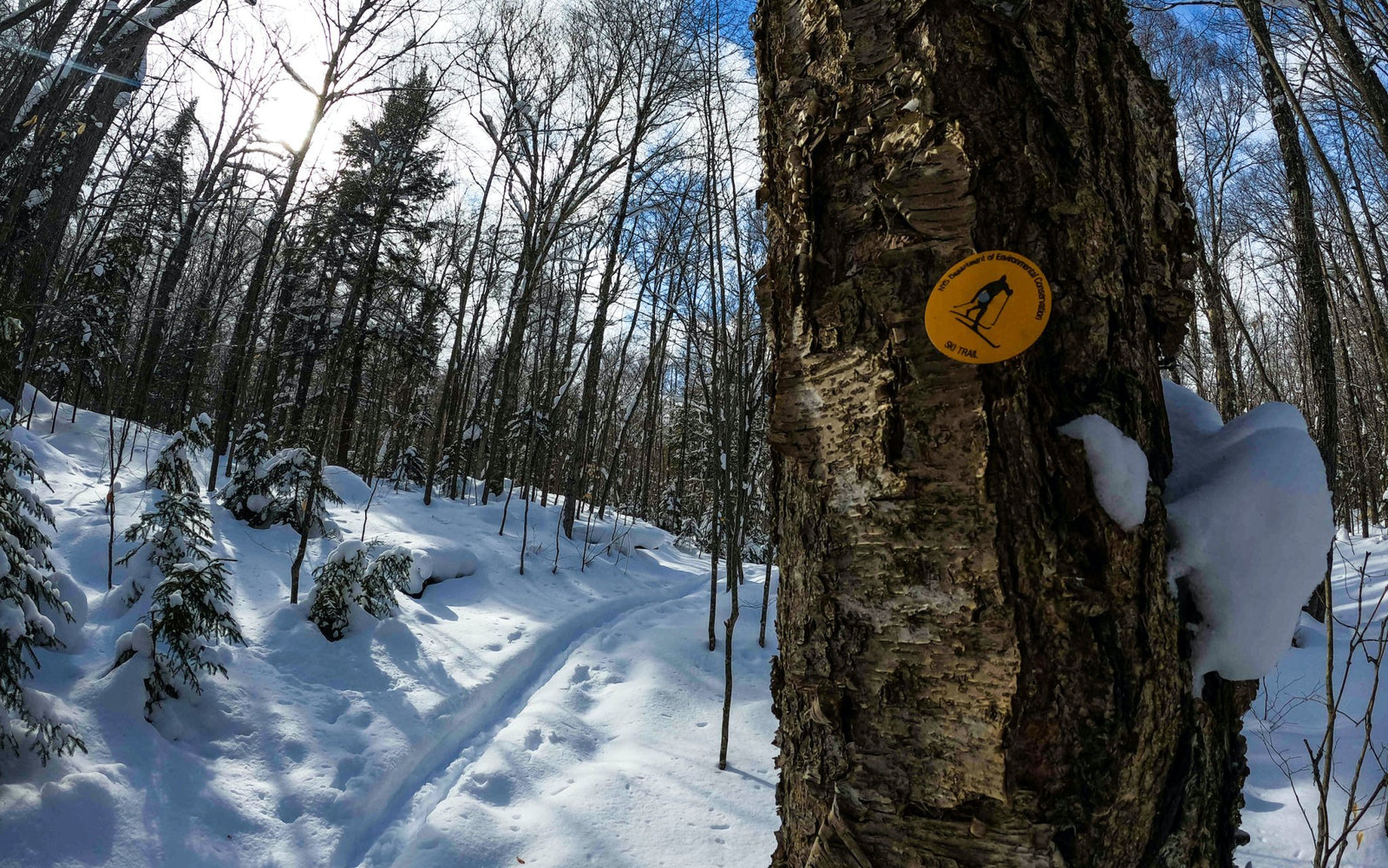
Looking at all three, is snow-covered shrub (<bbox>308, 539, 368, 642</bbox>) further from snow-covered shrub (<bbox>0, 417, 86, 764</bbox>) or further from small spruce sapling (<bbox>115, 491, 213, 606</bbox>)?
snow-covered shrub (<bbox>0, 417, 86, 764</bbox>)

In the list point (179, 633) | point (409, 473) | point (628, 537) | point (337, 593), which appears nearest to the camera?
point (179, 633)

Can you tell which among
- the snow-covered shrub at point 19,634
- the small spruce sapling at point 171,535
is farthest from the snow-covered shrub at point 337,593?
the snow-covered shrub at point 19,634

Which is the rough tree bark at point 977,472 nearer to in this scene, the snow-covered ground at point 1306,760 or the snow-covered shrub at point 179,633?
the snow-covered ground at point 1306,760

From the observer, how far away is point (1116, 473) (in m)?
0.71

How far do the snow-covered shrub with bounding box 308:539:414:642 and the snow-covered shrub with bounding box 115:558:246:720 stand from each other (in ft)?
3.76

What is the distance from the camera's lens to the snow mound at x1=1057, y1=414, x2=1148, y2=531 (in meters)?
0.71

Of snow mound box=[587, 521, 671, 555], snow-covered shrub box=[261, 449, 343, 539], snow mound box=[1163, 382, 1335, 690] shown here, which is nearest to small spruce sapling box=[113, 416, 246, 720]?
snow-covered shrub box=[261, 449, 343, 539]

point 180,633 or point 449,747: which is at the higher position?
point 180,633

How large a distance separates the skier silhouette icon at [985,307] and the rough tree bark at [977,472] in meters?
0.05

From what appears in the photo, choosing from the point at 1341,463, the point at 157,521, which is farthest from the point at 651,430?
the point at 1341,463

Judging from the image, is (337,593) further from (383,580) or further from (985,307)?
(985,307)

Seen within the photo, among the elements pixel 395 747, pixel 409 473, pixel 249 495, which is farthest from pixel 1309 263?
pixel 409 473

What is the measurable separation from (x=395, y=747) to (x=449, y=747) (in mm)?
339

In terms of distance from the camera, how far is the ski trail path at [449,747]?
3.23m
